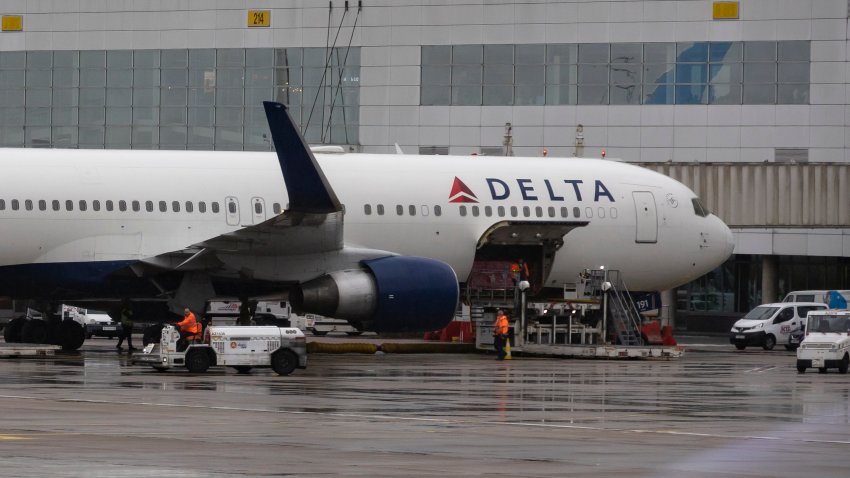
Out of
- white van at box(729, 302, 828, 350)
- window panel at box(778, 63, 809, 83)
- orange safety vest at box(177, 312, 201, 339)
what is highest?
window panel at box(778, 63, 809, 83)

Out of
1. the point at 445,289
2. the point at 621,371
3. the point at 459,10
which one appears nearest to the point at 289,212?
the point at 445,289

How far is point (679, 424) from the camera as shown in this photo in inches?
660

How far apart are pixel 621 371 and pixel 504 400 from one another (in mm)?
8655

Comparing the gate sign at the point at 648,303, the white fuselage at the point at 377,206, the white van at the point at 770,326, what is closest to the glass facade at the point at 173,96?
the white van at the point at 770,326

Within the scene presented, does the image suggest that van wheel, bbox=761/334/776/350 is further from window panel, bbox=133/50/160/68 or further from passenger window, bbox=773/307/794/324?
window panel, bbox=133/50/160/68

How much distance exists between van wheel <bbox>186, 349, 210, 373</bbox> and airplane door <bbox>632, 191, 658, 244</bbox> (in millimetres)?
12661

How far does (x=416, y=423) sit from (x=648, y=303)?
21.1 metres

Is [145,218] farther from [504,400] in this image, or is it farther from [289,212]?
[504,400]

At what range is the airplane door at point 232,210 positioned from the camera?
3080 cm

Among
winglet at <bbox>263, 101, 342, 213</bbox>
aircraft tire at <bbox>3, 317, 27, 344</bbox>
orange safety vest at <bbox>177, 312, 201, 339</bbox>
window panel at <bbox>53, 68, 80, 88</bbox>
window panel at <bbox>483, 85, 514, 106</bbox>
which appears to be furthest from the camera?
window panel at <bbox>53, 68, 80, 88</bbox>

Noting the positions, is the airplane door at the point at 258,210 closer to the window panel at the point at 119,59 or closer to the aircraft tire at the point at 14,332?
the aircraft tire at the point at 14,332

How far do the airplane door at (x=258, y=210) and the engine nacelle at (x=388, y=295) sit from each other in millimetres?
1795

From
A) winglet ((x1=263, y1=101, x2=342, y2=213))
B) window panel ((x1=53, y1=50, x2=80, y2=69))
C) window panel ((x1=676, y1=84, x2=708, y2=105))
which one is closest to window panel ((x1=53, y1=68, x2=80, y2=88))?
window panel ((x1=53, y1=50, x2=80, y2=69))

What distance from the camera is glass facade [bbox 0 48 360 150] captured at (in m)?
61.3
